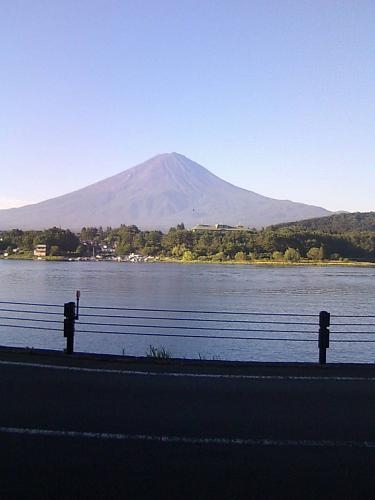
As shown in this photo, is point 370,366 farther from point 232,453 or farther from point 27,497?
point 27,497

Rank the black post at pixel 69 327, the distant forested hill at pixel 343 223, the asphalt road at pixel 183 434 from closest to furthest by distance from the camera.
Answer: the asphalt road at pixel 183 434
the black post at pixel 69 327
the distant forested hill at pixel 343 223

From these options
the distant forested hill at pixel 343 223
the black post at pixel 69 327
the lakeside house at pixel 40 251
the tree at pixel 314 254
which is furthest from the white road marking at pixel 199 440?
the distant forested hill at pixel 343 223

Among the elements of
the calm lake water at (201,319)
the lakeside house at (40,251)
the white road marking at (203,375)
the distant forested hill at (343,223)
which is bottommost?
the calm lake water at (201,319)

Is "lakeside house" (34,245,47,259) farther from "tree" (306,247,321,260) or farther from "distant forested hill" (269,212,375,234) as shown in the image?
"distant forested hill" (269,212,375,234)

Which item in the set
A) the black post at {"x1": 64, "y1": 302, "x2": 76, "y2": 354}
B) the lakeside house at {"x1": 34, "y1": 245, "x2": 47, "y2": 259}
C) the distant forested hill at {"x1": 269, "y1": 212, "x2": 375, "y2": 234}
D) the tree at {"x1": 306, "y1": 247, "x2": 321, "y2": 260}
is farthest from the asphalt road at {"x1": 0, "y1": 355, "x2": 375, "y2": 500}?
the distant forested hill at {"x1": 269, "y1": 212, "x2": 375, "y2": 234}

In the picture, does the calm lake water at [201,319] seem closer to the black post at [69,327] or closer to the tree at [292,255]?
the black post at [69,327]

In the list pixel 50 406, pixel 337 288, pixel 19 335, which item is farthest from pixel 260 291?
pixel 50 406

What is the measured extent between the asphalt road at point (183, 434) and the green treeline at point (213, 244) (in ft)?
280

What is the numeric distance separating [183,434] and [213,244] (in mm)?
98088

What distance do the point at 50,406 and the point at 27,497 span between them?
5.73 feet

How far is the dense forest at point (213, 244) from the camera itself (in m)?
93.2

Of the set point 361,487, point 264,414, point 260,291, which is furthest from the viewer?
point 260,291

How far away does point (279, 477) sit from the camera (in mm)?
3365

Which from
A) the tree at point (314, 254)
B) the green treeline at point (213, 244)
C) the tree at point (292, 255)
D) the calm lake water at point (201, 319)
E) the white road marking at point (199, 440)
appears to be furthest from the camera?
the green treeline at point (213, 244)
